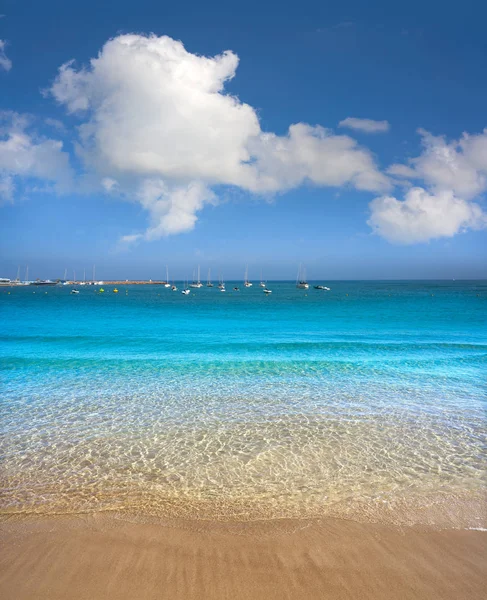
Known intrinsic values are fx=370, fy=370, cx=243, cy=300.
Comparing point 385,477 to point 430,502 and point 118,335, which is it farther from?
point 118,335

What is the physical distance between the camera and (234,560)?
504cm

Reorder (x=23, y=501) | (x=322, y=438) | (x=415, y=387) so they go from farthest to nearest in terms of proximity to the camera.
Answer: (x=415, y=387) → (x=322, y=438) → (x=23, y=501)

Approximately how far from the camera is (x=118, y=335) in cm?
2870

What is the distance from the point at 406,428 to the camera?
984 centimetres

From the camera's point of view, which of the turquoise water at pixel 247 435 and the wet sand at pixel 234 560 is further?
the turquoise water at pixel 247 435

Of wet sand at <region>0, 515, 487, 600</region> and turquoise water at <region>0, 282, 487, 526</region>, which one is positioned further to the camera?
turquoise water at <region>0, 282, 487, 526</region>

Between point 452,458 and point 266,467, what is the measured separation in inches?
163

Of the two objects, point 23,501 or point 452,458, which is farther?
point 452,458

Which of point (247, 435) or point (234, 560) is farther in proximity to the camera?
point (247, 435)

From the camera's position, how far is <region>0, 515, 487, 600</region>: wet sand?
14.9 feet

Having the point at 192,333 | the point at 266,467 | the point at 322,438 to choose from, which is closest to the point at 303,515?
the point at 266,467

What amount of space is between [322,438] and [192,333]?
71.2 ft

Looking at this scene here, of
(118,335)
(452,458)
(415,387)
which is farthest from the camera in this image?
(118,335)

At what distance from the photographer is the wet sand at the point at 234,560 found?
4555mm
